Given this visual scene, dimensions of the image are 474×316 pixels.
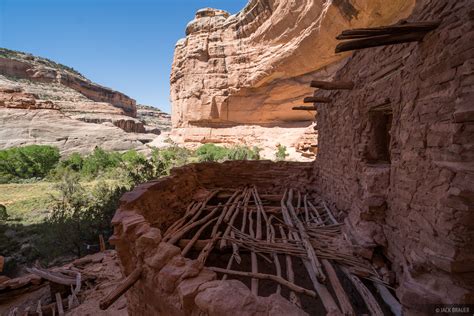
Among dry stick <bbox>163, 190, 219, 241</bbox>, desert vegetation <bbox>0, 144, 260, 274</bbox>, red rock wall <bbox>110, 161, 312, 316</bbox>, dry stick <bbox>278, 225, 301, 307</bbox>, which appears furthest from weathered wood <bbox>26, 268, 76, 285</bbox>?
dry stick <bbox>278, 225, 301, 307</bbox>

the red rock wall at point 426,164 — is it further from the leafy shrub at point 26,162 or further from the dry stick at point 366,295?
the leafy shrub at point 26,162

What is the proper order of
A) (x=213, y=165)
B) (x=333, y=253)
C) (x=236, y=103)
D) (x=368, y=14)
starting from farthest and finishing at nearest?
(x=236, y=103), (x=368, y=14), (x=213, y=165), (x=333, y=253)

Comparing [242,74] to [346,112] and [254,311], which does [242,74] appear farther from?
[254,311]

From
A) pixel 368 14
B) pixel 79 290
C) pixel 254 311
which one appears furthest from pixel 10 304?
pixel 368 14

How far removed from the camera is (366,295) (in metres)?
1.76

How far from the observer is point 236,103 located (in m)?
19.0

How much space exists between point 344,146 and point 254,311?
2883 mm

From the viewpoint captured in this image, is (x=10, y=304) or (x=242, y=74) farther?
(x=242, y=74)

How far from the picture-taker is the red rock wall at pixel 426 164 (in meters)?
1.33

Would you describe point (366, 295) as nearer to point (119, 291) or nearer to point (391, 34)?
point (119, 291)

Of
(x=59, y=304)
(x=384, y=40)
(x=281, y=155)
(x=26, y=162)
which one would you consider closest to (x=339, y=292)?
(x=384, y=40)

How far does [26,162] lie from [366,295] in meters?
22.6

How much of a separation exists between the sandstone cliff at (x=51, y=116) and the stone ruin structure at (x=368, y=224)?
72.4 feet

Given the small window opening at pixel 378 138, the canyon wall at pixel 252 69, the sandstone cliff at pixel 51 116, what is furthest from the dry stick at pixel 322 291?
the sandstone cliff at pixel 51 116
